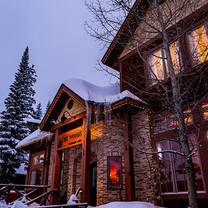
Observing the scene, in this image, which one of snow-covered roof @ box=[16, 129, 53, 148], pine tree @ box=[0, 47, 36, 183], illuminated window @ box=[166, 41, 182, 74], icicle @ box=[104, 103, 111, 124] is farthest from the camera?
pine tree @ box=[0, 47, 36, 183]

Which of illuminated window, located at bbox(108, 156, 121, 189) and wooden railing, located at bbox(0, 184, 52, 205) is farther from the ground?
illuminated window, located at bbox(108, 156, 121, 189)

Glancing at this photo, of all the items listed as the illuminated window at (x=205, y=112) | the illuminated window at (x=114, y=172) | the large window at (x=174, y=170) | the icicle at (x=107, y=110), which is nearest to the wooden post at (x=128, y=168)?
the illuminated window at (x=114, y=172)

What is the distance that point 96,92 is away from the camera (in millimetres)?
10516

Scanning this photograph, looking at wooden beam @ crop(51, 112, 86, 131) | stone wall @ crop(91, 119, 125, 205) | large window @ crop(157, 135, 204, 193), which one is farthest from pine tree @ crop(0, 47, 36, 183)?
large window @ crop(157, 135, 204, 193)

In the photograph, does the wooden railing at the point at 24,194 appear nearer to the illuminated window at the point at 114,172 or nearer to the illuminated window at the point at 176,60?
the illuminated window at the point at 114,172

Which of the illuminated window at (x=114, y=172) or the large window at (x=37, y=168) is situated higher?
the large window at (x=37, y=168)

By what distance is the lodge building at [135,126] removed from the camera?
734 cm

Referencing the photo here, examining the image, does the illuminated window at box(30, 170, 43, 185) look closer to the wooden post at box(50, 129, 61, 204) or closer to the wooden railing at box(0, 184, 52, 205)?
the wooden railing at box(0, 184, 52, 205)

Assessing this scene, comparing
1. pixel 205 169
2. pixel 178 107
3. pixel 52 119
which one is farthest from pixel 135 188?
pixel 52 119

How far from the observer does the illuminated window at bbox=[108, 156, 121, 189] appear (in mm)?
8531

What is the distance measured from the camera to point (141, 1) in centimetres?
1022

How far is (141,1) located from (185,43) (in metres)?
2.98

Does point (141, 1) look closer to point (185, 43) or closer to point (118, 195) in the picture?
point (185, 43)

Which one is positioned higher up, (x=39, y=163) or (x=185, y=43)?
(x=185, y=43)
